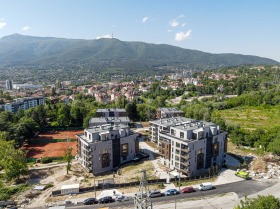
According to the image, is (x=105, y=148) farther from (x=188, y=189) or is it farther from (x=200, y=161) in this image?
(x=200, y=161)

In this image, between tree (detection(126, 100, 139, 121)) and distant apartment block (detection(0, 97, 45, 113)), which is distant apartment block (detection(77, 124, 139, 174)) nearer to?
tree (detection(126, 100, 139, 121))

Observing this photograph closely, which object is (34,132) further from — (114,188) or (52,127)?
(114,188)

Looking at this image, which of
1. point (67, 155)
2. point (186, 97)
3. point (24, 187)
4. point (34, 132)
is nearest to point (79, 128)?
point (34, 132)

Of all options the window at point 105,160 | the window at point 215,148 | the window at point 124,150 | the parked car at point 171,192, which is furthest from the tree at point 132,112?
the parked car at point 171,192

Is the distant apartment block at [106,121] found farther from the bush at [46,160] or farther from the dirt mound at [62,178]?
the dirt mound at [62,178]

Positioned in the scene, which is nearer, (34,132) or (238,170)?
(238,170)

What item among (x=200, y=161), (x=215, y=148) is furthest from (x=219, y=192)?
(x=215, y=148)
